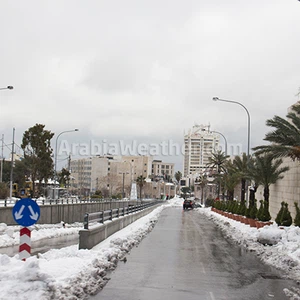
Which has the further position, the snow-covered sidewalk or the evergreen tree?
the evergreen tree

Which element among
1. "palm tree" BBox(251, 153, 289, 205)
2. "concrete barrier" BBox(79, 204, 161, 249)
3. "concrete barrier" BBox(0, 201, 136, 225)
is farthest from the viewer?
"palm tree" BBox(251, 153, 289, 205)

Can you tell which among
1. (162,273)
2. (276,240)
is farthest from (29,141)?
(162,273)

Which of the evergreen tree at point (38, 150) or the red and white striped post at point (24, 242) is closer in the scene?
the red and white striped post at point (24, 242)

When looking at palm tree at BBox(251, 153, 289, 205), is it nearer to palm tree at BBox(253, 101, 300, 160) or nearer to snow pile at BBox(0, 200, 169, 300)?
palm tree at BBox(253, 101, 300, 160)

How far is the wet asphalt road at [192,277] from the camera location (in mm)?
10523

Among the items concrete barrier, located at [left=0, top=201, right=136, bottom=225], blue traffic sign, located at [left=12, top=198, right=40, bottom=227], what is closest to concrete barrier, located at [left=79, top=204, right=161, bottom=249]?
blue traffic sign, located at [left=12, top=198, right=40, bottom=227]

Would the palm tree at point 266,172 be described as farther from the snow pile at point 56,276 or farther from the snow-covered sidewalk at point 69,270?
the snow pile at point 56,276

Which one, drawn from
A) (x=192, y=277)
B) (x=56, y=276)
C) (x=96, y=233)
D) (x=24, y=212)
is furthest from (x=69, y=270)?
(x=96, y=233)

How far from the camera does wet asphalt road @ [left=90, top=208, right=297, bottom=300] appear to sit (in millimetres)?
10523

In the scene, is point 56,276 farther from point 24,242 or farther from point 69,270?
point 24,242

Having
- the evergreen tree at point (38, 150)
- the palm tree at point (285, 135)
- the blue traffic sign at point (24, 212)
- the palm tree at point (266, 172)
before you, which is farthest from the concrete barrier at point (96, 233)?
the evergreen tree at point (38, 150)

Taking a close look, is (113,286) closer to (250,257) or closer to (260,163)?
(250,257)

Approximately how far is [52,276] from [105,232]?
1024cm

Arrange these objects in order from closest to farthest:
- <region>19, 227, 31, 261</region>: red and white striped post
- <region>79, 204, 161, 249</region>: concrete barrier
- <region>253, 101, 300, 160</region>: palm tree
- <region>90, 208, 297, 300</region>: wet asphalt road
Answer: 1. <region>90, 208, 297, 300</region>: wet asphalt road
2. <region>19, 227, 31, 261</region>: red and white striped post
3. <region>79, 204, 161, 249</region>: concrete barrier
4. <region>253, 101, 300, 160</region>: palm tree
